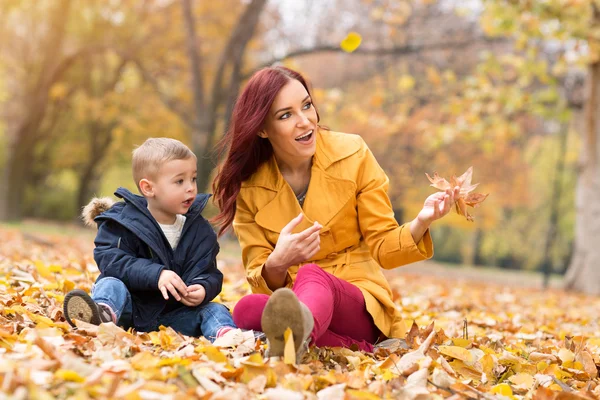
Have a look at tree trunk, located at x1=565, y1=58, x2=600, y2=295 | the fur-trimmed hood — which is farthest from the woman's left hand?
tree trunk, located at x1=565, y1=58, x2=600, y2=295

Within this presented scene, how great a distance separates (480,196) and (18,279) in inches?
111

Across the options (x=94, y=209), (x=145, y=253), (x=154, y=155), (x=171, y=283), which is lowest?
(x=171, y=283)

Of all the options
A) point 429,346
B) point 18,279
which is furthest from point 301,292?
point 18,279

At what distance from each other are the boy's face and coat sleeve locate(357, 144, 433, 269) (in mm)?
854

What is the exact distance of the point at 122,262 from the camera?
121 inches

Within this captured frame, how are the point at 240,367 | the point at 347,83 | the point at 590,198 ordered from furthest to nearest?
the point at 347,83 → the point at 590,198 → the point at 240,367

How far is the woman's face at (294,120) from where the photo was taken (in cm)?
315

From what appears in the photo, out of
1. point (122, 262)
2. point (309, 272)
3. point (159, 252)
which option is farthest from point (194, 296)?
point (309, 272)

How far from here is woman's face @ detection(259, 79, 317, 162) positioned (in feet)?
10.3

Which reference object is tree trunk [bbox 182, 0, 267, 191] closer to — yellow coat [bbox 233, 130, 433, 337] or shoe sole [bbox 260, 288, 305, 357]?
yellow coat [bbox 233, 130, 433, 337]

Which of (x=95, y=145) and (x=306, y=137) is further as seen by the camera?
(x=95, y=145)

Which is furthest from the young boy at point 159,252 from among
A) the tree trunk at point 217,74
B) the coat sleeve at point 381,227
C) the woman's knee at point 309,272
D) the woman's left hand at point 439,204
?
the tree trunk at point 217,74

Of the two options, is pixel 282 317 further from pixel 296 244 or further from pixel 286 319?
pixel 296 244

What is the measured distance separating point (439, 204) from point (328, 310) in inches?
26.9
